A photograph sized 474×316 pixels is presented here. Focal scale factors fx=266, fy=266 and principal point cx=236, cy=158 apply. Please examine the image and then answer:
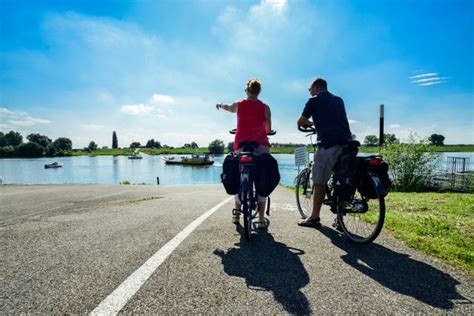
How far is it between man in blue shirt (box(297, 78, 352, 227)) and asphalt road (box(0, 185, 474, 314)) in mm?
950

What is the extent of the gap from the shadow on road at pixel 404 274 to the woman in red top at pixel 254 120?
5.69 ft

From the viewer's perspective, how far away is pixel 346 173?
3.90 metres

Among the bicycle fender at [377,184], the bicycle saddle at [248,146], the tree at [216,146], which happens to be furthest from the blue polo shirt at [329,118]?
the tree at [216,146]

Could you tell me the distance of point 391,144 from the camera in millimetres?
24906

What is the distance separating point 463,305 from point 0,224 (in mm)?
6989

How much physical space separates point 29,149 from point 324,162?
19615 centimetres

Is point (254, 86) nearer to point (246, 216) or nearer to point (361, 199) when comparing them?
point (246, 216)

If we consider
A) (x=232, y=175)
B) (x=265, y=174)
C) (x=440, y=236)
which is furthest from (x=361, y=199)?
(x=232, y=175)

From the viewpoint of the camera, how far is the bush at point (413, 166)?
2253 centimetres

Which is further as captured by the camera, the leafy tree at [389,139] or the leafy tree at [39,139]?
the leafy tree at [39,139]

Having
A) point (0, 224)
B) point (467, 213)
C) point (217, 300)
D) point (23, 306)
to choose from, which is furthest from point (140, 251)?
point (467, 213)

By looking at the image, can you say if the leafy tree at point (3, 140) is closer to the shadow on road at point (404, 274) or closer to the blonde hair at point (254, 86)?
the blonde hair at point (254, 86)

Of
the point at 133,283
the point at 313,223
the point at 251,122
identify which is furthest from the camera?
the point at 313,223

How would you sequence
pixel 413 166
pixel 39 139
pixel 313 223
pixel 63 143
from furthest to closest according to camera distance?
1. pixel 63 143
2. pixel 39 139
3. pixel 413 166
4. pixel 313 223
